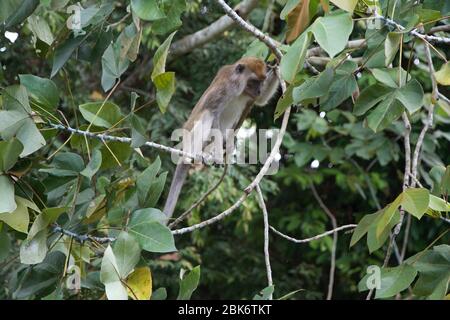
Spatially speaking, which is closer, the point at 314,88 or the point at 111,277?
the point at 111,277

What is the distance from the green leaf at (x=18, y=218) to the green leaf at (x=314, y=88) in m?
0.86

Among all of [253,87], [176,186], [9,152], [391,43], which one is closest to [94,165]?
[9,152]

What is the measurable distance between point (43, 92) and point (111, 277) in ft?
2.48

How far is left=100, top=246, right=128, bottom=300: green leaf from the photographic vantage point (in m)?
1.81

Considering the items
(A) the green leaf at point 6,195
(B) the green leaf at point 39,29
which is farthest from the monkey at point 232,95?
(A) the green leaf at point 6,195

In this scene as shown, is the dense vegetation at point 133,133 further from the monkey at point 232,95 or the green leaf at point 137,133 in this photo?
the monkey at point 232,95

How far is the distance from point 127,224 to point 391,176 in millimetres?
4423

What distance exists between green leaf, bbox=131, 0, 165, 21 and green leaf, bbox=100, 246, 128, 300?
65 centimetres

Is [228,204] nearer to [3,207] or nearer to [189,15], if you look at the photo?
[189,15]

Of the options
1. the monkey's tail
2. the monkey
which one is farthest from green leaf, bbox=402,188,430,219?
the monkey

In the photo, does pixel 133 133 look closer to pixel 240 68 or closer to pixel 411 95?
pixel 411 95

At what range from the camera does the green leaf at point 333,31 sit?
1.74 meters

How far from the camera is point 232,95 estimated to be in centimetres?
484

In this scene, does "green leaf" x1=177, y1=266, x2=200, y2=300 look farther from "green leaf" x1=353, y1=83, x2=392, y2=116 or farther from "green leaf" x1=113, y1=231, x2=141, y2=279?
"green leaf" x1=353, y1=83, x2=392, y2=116
